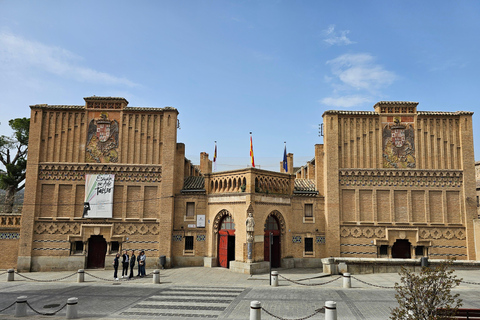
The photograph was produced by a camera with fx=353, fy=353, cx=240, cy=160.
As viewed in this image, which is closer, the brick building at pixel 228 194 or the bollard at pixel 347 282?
the bollard at pixel 347 282

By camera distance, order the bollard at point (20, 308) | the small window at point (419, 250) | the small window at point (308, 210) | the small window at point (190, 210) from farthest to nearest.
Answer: the small window at point (308, 210) → the small window at point (190, 210) → the small window at point (419, 250) → the bollard at point (20, 308)

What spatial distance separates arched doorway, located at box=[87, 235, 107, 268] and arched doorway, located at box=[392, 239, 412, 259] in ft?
69.4

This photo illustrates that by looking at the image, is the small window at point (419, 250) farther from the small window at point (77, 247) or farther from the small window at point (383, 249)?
the small window at point (77, 247)

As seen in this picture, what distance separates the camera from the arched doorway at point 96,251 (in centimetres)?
2539

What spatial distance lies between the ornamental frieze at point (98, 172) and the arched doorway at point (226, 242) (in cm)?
580

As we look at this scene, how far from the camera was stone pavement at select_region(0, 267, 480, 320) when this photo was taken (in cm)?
1359

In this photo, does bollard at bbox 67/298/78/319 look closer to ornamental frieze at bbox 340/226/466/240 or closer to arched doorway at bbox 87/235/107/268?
arched doorway at bbox 87/235/107/268

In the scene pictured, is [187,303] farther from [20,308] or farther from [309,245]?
[309,245]

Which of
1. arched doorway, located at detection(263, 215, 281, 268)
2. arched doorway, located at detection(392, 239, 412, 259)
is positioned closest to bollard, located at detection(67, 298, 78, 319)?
arched doorway, located at detection(263, 215, 281, 268)

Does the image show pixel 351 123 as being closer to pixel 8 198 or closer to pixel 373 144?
pixel 373 144

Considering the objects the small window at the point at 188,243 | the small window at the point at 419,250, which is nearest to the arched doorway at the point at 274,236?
the small window at the point at 188,243

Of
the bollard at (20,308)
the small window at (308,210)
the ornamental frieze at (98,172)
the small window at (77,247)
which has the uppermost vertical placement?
the ornamental frieze at (98,172)

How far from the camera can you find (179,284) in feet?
64.1

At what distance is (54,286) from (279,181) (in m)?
15.5
